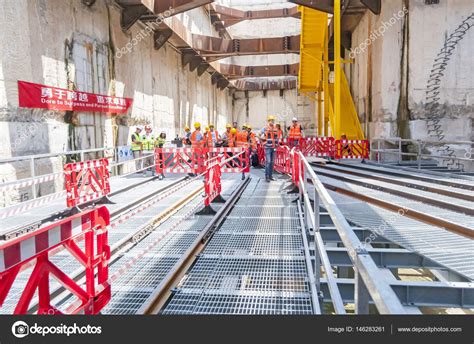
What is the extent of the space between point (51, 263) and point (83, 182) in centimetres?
579

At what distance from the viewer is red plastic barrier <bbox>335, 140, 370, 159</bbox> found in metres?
15.5

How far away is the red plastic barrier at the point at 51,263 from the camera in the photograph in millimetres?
2328

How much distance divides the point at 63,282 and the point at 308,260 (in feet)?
9.21

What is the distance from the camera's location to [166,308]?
3.76 m

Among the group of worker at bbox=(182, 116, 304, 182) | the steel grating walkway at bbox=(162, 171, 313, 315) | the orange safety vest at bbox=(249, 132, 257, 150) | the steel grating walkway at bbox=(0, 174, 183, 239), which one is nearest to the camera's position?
the steel grating walkway at bbox=(162, 171, 313, 315)

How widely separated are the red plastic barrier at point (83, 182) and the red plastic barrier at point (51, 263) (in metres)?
4.63

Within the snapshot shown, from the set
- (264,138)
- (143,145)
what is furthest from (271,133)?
(143,145)

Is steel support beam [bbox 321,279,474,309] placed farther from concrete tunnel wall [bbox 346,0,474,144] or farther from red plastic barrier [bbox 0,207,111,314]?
concrete tunnel wall [bbox 346,0,474,144]

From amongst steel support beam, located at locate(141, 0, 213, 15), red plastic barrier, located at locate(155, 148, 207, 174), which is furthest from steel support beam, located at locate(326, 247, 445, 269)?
steel support beam, located at locate(141, 0, 213, 15)

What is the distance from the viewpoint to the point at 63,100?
11.4 m

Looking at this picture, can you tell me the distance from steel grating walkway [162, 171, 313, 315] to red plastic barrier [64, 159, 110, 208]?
3.20m

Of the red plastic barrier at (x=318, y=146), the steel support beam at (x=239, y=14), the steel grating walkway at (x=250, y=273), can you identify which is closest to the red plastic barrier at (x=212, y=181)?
the steel grating walkway at (x=250, y=273)

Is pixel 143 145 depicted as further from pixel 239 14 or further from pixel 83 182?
pixel 239 14

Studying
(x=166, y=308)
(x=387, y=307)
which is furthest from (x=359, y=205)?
(x=387, y=307)
